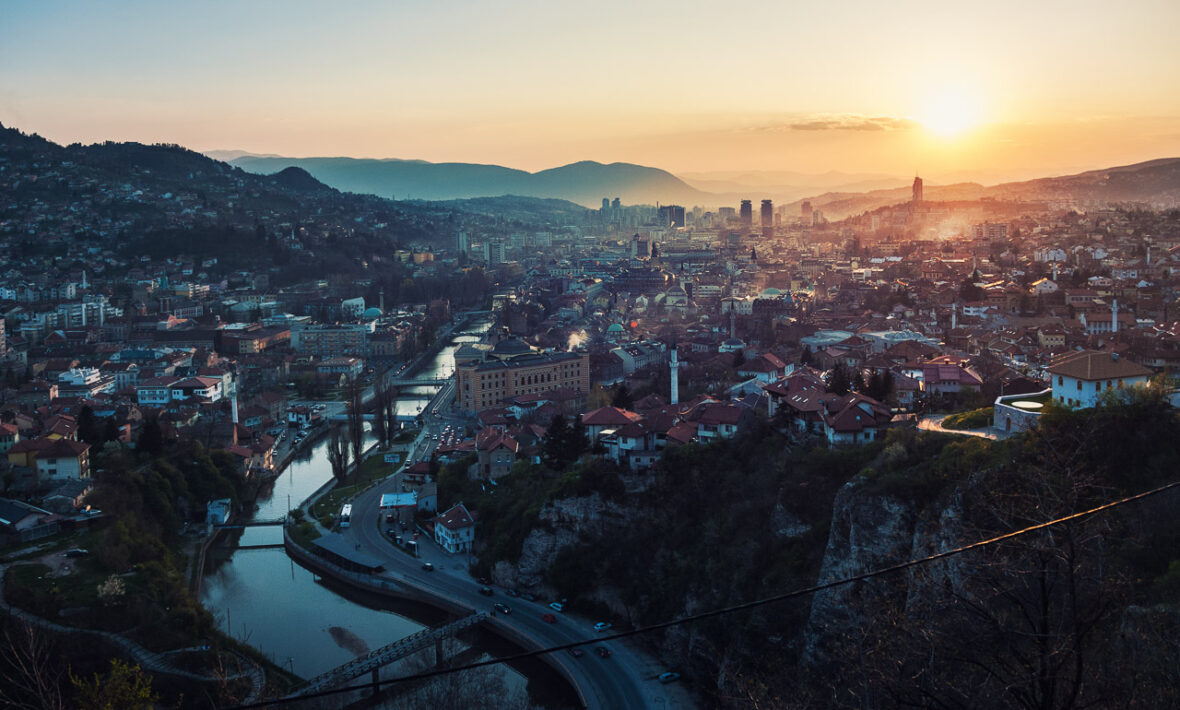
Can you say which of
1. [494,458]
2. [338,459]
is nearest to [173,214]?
[338,459]

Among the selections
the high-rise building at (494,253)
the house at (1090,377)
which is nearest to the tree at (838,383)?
the house at (1090,377)

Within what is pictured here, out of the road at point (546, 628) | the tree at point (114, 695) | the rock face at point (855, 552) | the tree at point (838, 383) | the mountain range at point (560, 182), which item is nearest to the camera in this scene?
the tree at point (114, 695)

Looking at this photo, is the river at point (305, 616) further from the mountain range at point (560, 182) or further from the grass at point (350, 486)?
the mountain range at point (560, 182)

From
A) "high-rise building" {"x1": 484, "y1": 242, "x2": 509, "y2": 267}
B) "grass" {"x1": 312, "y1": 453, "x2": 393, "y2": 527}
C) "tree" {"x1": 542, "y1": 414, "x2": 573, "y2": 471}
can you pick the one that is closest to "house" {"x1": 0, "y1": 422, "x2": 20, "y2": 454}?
"grass" {"x1": 312, "y1": 453, "x2": 393, "y2": 527}

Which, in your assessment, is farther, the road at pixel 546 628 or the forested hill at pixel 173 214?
the forested hill at pixel 173 214

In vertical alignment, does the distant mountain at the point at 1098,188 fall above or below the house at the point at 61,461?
above

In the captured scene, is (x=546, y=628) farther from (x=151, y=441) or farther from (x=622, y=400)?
(x=151, y=441)

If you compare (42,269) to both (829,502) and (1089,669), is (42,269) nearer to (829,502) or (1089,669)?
(829,502)
